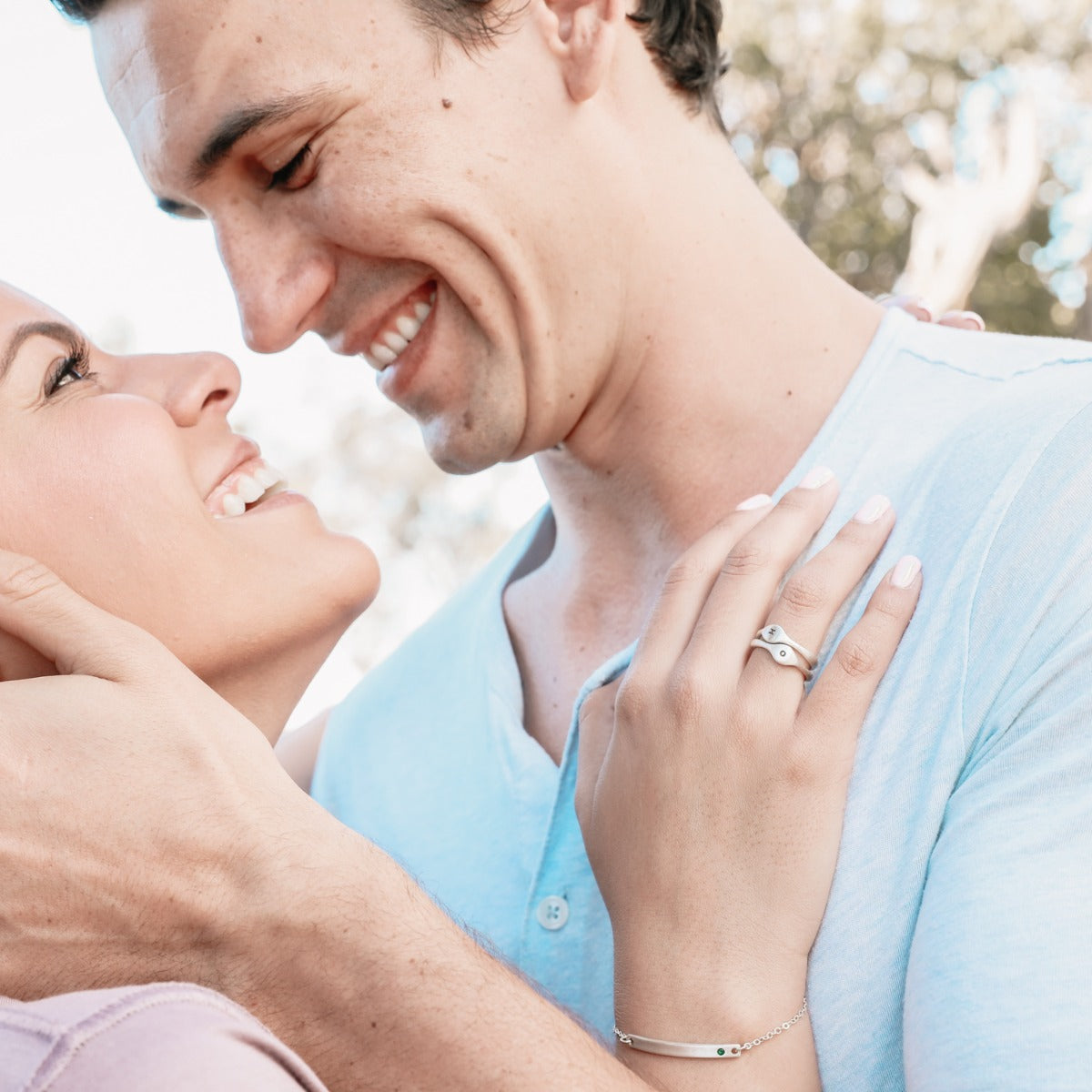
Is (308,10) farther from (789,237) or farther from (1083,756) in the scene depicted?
(1083,756)

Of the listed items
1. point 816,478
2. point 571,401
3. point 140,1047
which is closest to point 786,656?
point 816,478

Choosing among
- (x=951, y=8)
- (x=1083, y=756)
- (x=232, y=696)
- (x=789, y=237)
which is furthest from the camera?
(x=951, y=8)

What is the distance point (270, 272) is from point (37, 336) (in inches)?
19.1

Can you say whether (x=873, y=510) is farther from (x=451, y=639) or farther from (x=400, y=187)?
(x=451, y=639)

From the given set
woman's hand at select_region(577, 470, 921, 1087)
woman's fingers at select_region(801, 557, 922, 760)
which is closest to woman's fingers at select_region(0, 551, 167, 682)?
woman's hand at select_region(577, 470, 921, 1087)

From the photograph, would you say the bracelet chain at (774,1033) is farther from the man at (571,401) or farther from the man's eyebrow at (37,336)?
the man's eyebrow at (37,336)

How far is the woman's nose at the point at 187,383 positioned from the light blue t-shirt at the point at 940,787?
2.35 feet

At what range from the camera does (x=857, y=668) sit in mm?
1719

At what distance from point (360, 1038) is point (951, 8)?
13300 mm

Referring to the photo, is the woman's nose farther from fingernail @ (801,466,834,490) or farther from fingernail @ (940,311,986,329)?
fingernail @ (940,311,986,329)

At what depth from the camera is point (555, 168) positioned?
2.26 metres

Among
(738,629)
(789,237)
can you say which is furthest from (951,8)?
(738,629)

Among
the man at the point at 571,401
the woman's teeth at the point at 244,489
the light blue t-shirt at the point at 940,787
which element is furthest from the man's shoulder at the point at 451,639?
the woman's teeth at the point at 244,489

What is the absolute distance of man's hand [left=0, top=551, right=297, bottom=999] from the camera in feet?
4.98
